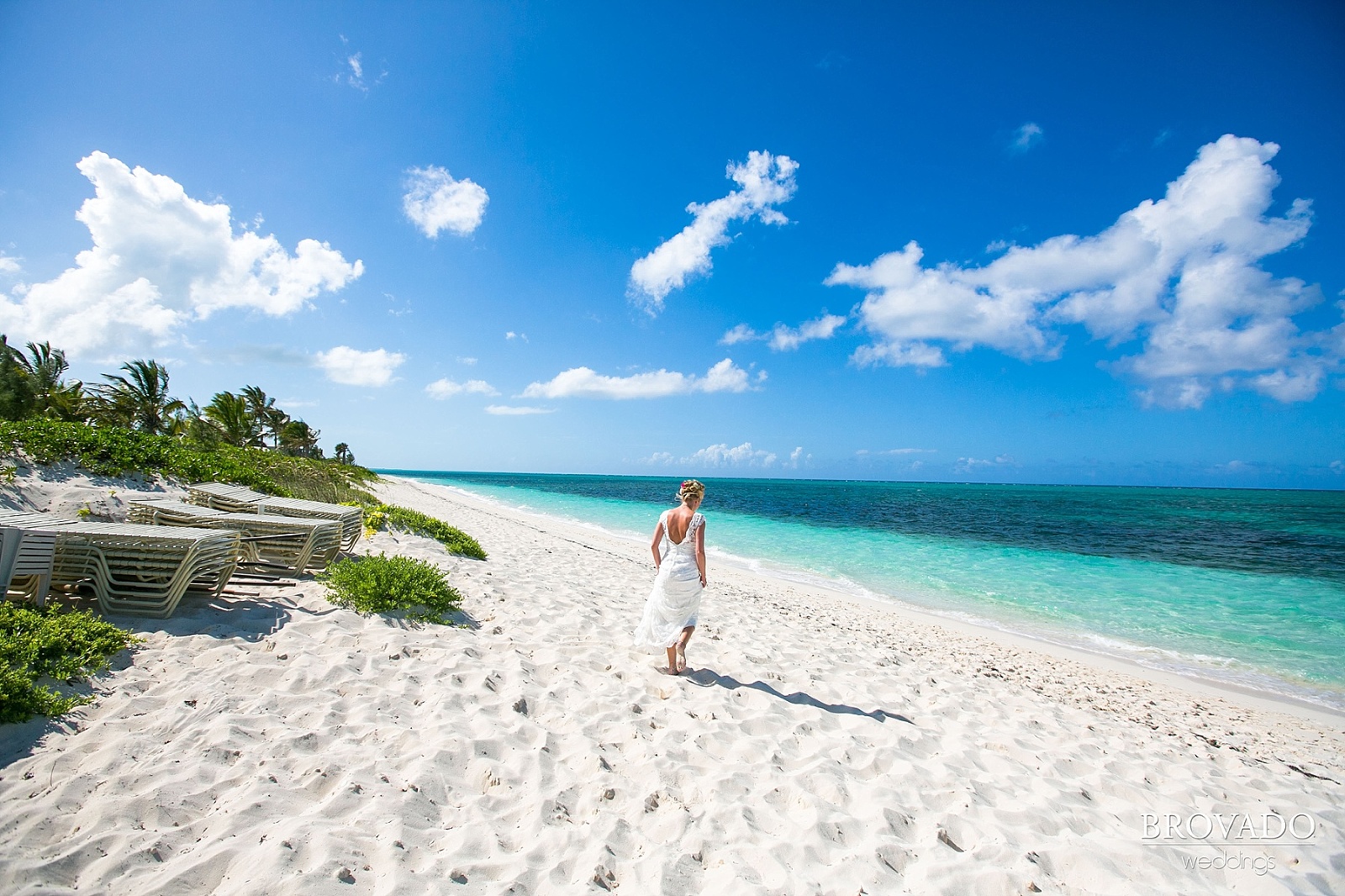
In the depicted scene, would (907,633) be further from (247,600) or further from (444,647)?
(247,600)

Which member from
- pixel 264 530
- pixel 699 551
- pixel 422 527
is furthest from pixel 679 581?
pixel 422 527

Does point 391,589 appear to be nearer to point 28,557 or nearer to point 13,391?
point 28,557

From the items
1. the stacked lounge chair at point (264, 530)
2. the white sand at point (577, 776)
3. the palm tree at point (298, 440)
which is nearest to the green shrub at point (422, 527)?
the stacked lounge chair at point (264, 530)

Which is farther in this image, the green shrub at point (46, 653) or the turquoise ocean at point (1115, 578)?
the turquoise ocean at point (1115, 578)

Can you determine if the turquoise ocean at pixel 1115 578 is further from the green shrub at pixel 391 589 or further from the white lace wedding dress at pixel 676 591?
the green shrub at pixel 391 589

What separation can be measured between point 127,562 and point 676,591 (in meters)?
4.76

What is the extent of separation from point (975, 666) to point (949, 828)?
4963 millimetres

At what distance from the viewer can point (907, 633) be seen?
9227 mm

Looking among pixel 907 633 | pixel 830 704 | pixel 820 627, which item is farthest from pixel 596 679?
pixel 907 633

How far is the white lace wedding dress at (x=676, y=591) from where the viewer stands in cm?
518

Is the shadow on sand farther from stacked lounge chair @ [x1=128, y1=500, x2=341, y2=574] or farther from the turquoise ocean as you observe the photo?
the turquoise ocean

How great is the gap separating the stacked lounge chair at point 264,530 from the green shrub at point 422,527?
2.82 m

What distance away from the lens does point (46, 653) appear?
11.2 ft

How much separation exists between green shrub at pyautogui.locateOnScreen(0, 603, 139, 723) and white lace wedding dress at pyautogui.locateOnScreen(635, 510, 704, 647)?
13.3ft
